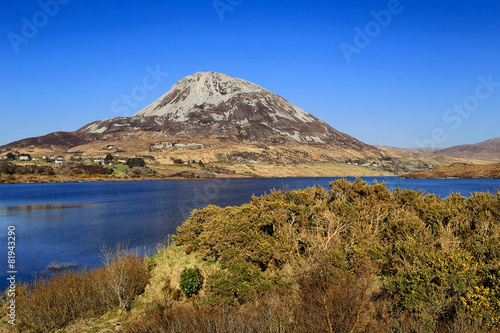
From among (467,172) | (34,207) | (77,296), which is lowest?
(34,207)

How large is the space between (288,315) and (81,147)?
21958cm

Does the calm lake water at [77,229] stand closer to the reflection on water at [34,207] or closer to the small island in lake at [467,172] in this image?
the reflection on water at [34,207]

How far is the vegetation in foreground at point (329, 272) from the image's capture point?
25.0 ft

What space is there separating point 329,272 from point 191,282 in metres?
6.48

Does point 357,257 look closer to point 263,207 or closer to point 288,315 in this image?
point 288,315

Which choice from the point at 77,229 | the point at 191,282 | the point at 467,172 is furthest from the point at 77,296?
the point at 467,172

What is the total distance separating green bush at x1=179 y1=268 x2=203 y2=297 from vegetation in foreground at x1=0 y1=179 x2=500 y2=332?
43 millimetres

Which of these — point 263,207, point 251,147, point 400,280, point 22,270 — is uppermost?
point 251,147

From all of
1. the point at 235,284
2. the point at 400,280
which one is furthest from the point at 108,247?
the point at 400,280

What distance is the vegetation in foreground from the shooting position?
25.0 ft

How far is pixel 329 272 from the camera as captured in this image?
30.0 feet

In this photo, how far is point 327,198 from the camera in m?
18.8

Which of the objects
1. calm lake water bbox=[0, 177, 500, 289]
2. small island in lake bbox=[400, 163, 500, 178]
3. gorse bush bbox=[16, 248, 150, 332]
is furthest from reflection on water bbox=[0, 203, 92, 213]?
small island in lake bbox=[400, 163, 500, 178]

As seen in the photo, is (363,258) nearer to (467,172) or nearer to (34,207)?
(34,207)
